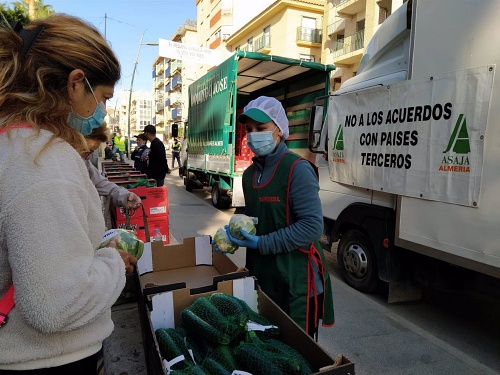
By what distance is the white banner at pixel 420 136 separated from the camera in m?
2.64

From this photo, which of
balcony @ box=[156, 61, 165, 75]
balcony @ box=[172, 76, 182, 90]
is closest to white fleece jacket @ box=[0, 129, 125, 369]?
balcony @ box=[172, 76, 182, 90]

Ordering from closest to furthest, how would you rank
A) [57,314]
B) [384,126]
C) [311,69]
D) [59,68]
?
1. [57,314]
2. [59,68]
3. [384,126]
4. [311,69]

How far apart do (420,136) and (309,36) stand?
2935cm

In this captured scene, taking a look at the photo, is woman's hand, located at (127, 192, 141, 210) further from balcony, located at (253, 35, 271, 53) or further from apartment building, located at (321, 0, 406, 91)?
balcony, located at (253, 35, 271, 53)

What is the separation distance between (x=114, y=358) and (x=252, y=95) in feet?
33.0

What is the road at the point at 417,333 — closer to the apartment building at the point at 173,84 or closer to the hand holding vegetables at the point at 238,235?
the hand holding vegetables at the point at 238,235

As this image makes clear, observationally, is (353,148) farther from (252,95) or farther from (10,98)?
(252,95)

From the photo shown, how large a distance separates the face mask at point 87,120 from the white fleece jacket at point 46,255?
0.21 metres

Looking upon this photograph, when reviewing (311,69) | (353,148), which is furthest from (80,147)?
(311,69)

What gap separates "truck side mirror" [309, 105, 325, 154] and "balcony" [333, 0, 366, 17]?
22135 millimetres

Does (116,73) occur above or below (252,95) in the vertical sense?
below

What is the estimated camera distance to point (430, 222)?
3076mm

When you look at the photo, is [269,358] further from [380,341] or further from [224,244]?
[380,341]

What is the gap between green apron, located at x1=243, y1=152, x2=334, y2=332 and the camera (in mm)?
1960
